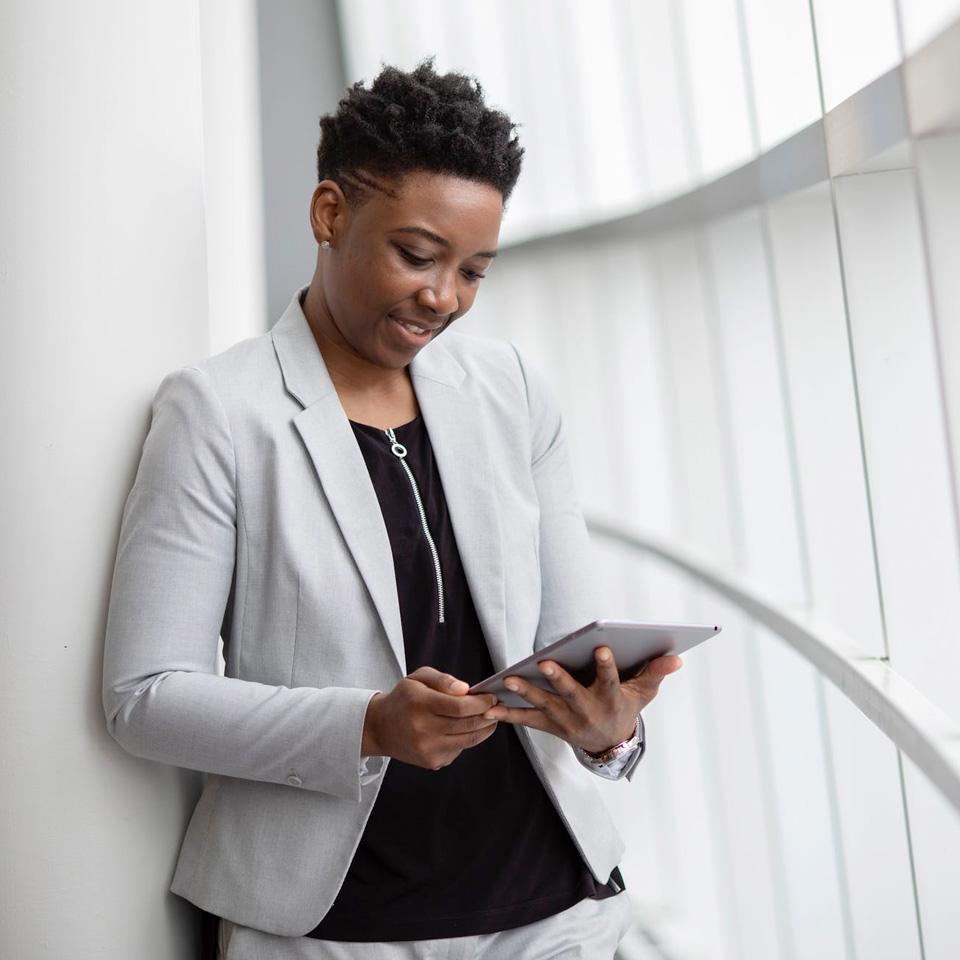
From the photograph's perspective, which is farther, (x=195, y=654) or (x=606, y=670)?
(x=195, y=654)

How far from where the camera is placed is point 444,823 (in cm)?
174

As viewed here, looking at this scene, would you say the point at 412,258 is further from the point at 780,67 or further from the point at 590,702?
the point at 780,67

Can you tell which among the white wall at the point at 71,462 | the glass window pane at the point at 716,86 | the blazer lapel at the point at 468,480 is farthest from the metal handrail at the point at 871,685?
the glass window pane at the point at 716,86

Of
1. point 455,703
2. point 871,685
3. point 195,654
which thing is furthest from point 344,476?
point 871,685

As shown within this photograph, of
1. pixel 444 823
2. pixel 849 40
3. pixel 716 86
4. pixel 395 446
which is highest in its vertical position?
pixel 716 86

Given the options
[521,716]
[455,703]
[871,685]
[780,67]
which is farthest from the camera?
[780,67]

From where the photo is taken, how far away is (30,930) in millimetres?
1644

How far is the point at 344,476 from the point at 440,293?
327 mm

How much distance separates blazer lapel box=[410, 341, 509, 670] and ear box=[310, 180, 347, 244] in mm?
274

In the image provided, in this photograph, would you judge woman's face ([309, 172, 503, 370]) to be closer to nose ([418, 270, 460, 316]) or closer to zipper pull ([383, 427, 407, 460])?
nose ([418, 270, 460, 316])

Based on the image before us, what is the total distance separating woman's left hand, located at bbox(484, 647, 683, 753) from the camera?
147 centimetres

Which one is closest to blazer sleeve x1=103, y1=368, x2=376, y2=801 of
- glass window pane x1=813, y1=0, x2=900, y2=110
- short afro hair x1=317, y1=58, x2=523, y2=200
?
short afro hair x1=317, y1=58, x2=523, y2=200

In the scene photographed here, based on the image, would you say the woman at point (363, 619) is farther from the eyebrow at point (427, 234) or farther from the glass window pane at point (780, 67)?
the glass window pane at point (780, 67)

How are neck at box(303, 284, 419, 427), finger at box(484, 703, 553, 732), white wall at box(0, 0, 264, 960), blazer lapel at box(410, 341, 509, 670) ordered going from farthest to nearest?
neck at box(303, 284, 419, 427) → blazer lapel at box(410, 341, 509, 670) → white wall at box(0, 0, 264, 960) → finger at box(484, 703, 553, 732)
